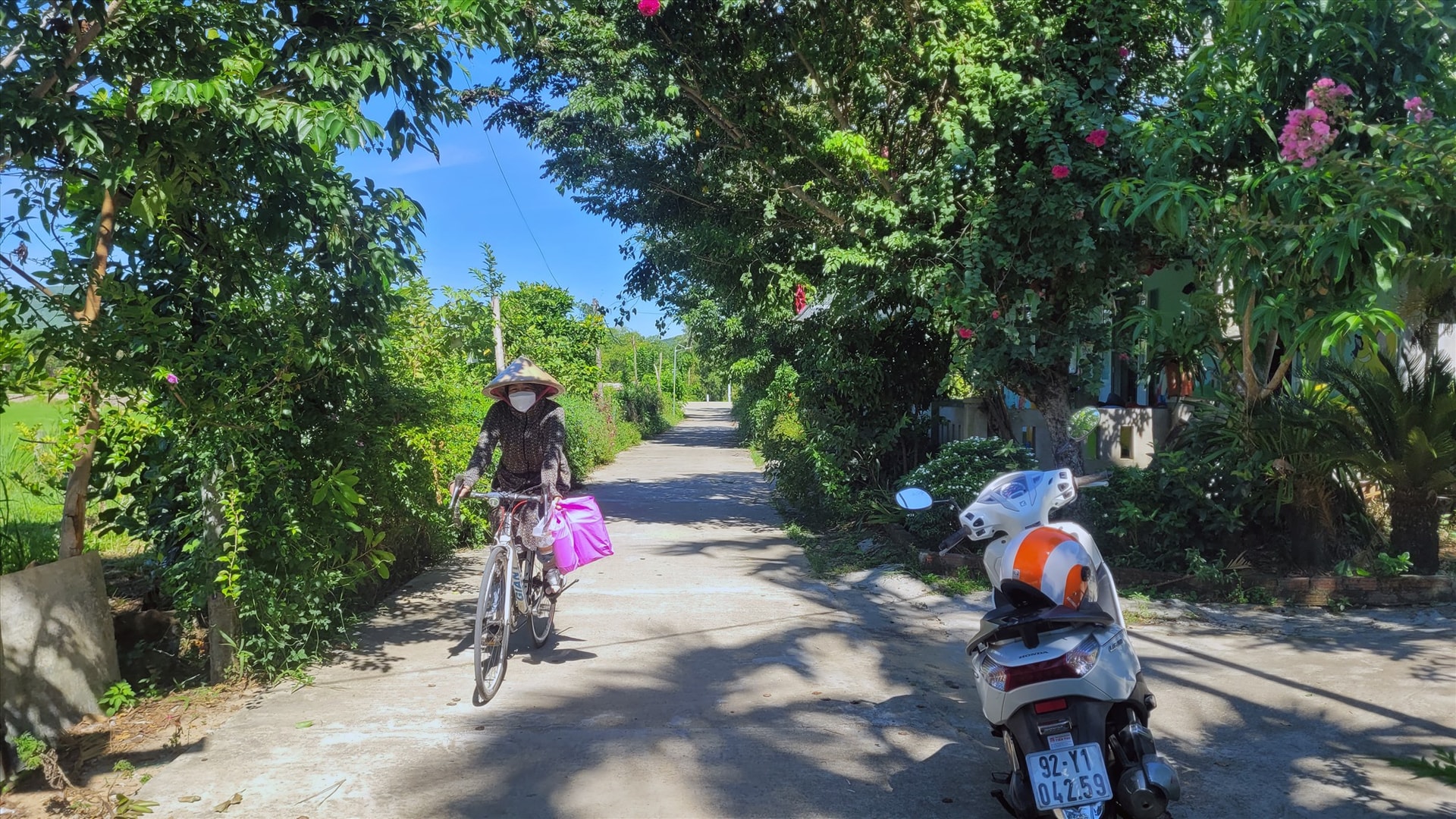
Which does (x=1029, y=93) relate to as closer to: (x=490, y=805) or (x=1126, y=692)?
Answer: (x=1126, y=692)

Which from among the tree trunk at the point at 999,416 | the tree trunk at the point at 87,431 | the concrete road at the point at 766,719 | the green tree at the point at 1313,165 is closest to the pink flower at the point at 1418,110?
the green tree at the point at 1313,165

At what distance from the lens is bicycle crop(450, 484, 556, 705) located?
5539 millimetres

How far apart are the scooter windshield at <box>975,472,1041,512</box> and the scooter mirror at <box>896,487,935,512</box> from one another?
0.77ft

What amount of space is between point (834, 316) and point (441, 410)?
188 inches

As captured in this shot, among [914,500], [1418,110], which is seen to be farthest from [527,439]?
[1418,110]

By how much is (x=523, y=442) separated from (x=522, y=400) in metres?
0.30

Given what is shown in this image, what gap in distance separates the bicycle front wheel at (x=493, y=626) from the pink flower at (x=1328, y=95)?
17.6ft

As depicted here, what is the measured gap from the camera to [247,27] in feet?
17.3

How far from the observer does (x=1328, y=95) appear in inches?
224

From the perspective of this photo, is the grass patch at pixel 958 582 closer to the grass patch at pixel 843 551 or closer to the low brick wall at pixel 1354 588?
the grass patch at pixel 843 551

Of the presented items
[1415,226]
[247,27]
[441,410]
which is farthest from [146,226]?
[1415,226]

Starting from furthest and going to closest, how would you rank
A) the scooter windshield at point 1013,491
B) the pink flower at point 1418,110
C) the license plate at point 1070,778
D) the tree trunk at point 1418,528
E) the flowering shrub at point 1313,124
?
the tree trunk at point 1418,528
the flowering shrub at point 1313,124
the pink flower at point 1418,110
the scooter windshield at point 1013,491
the license plate at point 1070,778

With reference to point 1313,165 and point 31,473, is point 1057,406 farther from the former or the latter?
point 31,473

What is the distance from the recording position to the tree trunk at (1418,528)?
7.39 m
